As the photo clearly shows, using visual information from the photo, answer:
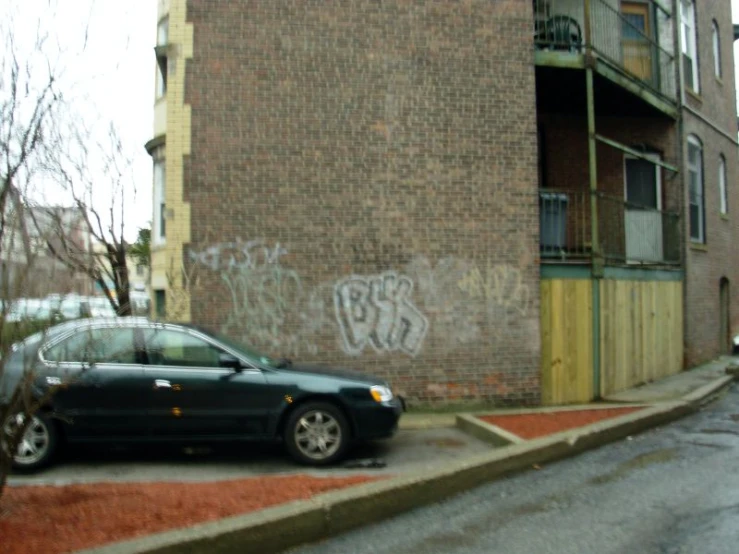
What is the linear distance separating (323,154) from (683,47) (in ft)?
29.8

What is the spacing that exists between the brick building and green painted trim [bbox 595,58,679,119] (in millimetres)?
495

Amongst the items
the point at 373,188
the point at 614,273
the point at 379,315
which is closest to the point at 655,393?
the point at 614,273

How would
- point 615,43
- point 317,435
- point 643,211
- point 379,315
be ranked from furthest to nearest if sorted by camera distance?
point 643,211, point 615,43, point 379,315, point 317,435

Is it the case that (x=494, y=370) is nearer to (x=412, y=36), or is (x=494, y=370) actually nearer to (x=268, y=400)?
(x=268, y=400)

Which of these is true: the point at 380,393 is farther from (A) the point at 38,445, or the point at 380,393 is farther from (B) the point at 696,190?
(B) the point at 696,190

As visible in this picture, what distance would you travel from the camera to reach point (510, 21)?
35.4 ft

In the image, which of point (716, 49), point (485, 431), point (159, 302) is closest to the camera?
point (485, 431)

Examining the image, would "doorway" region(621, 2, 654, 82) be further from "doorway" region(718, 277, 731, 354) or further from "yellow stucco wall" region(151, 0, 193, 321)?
"yellow stucco wall" region(151, 0, 193, 321)

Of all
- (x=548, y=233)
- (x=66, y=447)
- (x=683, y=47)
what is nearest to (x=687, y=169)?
(x=683, y=47)

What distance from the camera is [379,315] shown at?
33.4 feet

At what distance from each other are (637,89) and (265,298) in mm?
7540

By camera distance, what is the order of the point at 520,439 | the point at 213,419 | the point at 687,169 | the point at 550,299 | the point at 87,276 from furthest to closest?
the point at 687,169 < the point at 550,299 < the point at 520,439 < the point at 213,419 < the point at 87,276

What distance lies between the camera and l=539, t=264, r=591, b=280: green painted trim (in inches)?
426

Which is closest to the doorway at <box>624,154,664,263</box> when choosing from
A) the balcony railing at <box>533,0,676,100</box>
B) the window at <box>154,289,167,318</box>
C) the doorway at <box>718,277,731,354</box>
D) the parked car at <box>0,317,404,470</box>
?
the balcony railing at <box>533,0,676,100</box>
